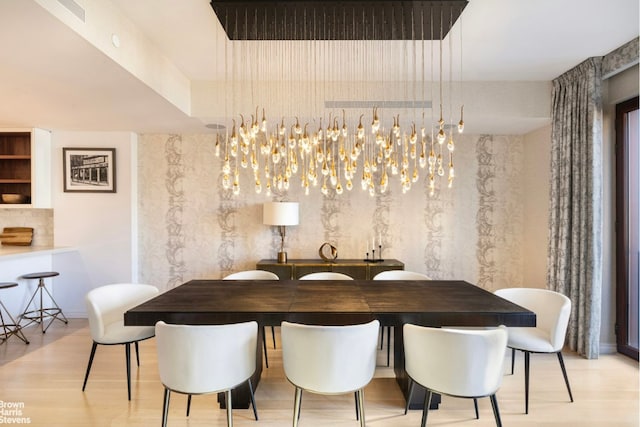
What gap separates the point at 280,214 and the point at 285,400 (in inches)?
82.7

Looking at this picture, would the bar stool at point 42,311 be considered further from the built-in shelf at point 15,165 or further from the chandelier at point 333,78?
the chandelier at point 333,78

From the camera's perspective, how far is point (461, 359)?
1.69m

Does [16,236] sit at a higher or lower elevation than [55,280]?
higher

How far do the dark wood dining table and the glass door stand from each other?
1688 mm

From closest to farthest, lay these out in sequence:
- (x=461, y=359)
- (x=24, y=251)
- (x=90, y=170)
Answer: (x=461, y=359), (x=24, y=251), (x=90, y=170)

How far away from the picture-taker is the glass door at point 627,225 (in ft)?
10.1

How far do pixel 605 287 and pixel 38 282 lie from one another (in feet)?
21.5

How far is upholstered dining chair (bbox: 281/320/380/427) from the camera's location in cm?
169

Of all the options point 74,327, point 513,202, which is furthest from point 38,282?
point 513,202

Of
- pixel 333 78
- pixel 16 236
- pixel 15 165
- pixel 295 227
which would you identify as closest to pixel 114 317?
pixel 295 227

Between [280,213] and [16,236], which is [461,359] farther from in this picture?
[16,236]

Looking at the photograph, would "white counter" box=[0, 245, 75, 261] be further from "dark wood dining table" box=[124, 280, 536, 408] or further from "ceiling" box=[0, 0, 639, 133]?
"dark wood dining table" box=[124, 280, 536, 408]

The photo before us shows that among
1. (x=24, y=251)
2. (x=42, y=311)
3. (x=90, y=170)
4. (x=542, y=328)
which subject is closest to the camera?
(x=542, y=328)

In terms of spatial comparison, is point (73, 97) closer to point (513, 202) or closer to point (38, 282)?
point (38, 282)
